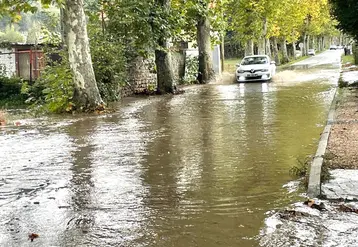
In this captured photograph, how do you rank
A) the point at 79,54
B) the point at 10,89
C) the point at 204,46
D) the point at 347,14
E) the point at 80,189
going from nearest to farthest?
1. the point at 80,189
2. the point at 79,54
3. the point at 347,14
4. the point at 10,89
5. the point at 204,46

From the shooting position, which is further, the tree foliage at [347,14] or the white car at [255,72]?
the white car at [255,72]

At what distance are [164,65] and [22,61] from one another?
7.37 m

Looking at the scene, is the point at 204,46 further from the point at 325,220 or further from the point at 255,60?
the point at 325,220

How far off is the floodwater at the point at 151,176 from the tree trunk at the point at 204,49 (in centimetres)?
1394

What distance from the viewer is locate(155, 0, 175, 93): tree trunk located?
70.2 feet

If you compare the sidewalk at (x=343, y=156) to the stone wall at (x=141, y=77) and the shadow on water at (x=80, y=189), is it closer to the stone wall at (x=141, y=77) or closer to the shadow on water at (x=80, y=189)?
the shadow on water at (x=80, y=189)

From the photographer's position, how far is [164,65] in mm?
22188

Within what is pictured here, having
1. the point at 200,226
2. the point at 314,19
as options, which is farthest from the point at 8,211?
the point at 314,19

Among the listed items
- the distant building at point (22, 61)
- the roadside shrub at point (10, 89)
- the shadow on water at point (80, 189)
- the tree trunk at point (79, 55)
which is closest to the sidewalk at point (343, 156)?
the shadow on water at point (80, 189)

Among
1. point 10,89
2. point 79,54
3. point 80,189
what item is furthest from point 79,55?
point 80,189

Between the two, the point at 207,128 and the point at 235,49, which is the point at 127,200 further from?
the point at 235,49

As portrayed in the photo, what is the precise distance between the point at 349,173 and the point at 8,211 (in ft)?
14.3

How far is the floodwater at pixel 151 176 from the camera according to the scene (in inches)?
205

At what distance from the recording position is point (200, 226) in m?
5.29
